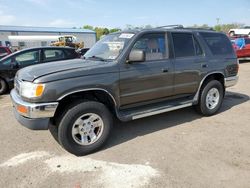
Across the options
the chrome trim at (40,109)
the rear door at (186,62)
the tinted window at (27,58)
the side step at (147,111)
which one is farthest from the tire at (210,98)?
the tinted window at (27,58)

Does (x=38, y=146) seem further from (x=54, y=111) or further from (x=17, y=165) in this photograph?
(x=54, y=111)

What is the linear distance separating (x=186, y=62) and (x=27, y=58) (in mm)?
5630

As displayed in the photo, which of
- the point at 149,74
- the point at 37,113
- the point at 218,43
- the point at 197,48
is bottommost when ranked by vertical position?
the point at 37,113

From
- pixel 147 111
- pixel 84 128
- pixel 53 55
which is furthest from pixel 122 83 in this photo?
pixel 53 55

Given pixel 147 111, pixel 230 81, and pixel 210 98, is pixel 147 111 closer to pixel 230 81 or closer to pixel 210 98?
pixel 210 98

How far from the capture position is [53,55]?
8.28 meters

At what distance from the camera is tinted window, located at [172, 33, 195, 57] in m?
4.63

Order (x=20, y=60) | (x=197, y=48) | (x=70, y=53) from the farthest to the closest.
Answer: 1. (x=70, y=53)
2. (x=20, y=60)
3. (x=197, y=48)

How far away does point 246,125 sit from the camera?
482 centimetres

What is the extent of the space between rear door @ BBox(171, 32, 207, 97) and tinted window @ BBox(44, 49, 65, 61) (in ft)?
16.3

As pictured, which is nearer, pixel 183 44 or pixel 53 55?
pixel 183 44

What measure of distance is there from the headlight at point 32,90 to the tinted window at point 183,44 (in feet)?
8.69

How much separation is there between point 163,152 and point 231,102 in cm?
367

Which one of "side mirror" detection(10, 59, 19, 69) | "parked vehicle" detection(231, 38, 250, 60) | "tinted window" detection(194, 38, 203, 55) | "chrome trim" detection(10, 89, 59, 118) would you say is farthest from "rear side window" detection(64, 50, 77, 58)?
"parked vehicle" detection(231, 38, 250, 60)
